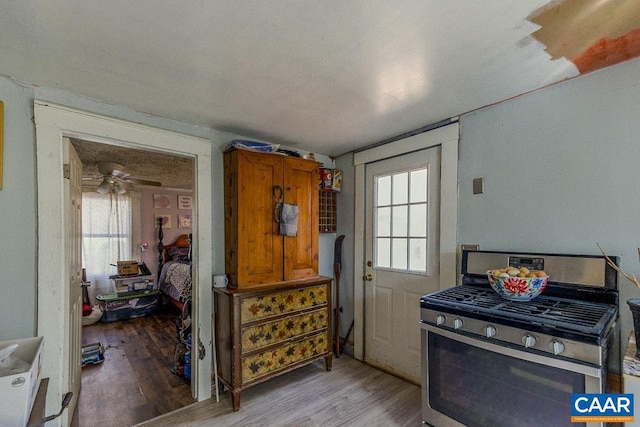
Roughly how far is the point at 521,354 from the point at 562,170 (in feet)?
3.70

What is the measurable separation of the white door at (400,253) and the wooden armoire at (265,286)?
0.49 meters

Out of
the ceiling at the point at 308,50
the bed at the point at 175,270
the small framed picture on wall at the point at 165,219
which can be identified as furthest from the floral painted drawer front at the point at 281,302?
the small framed picture on wall at the point at 165,219

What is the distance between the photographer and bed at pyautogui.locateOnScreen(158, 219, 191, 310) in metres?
4.37

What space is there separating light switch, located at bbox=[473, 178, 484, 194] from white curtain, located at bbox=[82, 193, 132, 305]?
18.2 ft

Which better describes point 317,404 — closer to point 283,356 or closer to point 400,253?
point 283,356

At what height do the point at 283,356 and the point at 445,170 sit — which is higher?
the point at 445,170

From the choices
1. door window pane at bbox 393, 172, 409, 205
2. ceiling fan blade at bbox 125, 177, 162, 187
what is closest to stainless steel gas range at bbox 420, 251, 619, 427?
door window pane at bbox 393, 172, 409, 205

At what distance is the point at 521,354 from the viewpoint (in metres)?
1.30

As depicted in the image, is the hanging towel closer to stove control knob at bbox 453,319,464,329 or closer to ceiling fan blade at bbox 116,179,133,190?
stove control knob at bbox 453,319,464,329

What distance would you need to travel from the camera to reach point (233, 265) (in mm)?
2379

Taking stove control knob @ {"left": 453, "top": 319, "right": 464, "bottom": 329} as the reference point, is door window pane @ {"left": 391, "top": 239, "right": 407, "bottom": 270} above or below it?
above

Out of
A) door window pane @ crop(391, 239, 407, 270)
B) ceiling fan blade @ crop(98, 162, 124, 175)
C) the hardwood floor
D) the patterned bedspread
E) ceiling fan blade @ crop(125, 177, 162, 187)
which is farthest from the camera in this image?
ceiling fan blade @ crop(125, 177, 162, 187)

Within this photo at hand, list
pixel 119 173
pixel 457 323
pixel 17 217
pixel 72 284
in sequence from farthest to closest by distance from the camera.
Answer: pixel 119 173
pixel 72 284
pixel 17 217
pixel 457 323

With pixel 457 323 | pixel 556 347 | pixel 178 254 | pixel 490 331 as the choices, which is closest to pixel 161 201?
pixel 178 254
